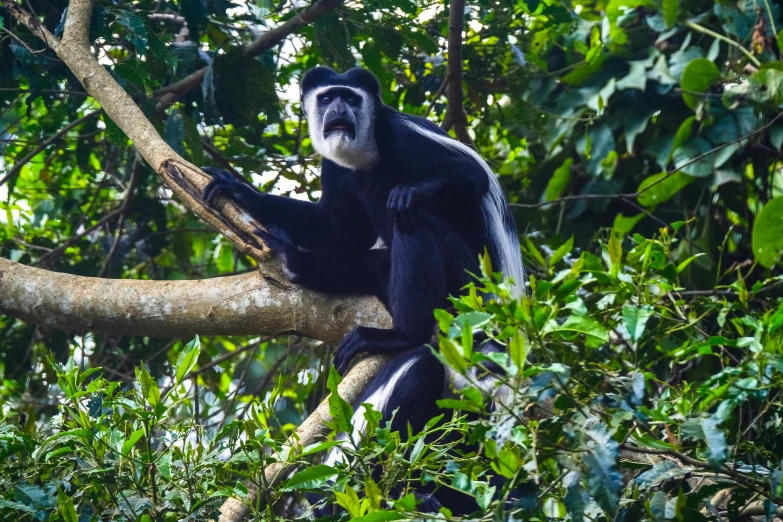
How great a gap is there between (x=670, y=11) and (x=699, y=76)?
0.34 meters

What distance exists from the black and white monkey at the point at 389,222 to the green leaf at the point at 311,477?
926 mm

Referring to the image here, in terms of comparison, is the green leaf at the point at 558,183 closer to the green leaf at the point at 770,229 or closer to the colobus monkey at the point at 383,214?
the colobus monkey at the point at 383,214

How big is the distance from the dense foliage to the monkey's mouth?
0.34 metres

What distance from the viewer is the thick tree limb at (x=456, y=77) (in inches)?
110

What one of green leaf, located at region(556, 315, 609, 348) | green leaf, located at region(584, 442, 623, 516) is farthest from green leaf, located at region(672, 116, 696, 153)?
green leaf, located at region(584, 442, 623, 516)

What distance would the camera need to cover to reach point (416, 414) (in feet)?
7.07

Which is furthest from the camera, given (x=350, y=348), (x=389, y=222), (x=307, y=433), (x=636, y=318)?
(x=389, y=222)

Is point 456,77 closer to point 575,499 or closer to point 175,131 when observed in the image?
point 175,131

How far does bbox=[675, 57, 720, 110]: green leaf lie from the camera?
9.78 ft

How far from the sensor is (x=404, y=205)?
2475mm

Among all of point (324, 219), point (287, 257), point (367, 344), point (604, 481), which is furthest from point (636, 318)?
point (324, 219)

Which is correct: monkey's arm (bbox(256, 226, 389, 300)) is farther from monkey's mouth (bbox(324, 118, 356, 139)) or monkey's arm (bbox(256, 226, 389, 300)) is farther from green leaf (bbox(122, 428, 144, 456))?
green leaf (bbox(122, 428, 144, 456))

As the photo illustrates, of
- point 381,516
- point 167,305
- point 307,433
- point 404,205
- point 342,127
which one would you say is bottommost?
point 307,433

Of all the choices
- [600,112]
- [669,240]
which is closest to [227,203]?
[669,240]
